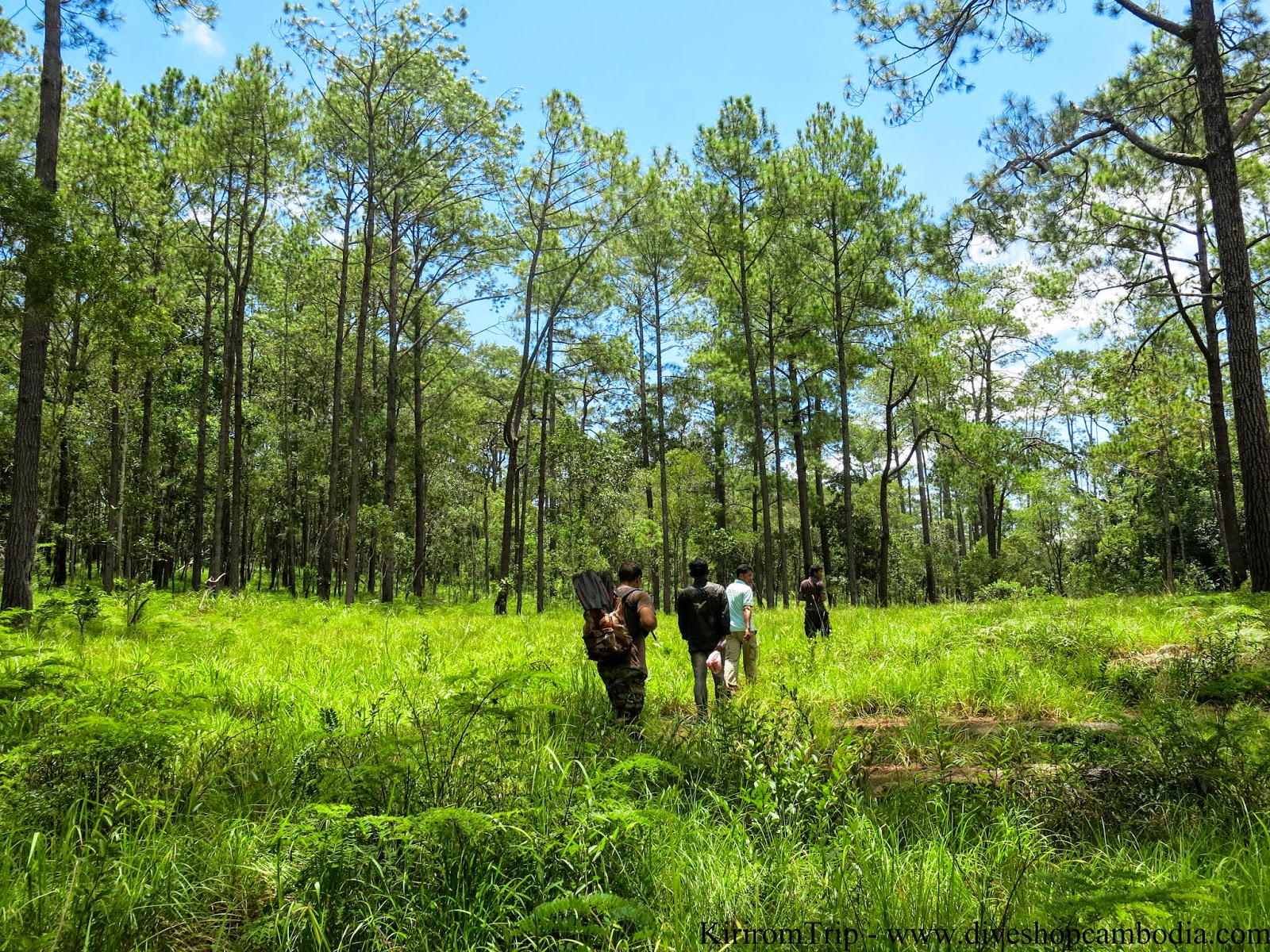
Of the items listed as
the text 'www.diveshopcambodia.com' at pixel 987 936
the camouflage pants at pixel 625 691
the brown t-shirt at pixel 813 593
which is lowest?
the text 'www.diveshopcambodia.com' at pixel 987 936

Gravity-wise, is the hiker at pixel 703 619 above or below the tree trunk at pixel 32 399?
below

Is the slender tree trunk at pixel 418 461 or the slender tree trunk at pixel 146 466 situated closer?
the slender tree trunk at pixel 146 466

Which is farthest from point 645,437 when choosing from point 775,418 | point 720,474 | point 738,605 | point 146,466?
point 738,605

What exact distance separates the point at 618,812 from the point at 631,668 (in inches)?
115

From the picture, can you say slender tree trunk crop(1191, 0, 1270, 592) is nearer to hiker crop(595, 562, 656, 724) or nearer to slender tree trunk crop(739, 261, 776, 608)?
hiker crop(595, 562, 656, 724)

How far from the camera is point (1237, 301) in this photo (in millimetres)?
9266

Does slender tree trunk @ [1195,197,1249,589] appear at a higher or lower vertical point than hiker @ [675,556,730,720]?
higher

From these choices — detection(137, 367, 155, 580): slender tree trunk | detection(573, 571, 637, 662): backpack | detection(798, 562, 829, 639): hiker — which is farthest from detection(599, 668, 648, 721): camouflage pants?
detection(137, 367, 155, 580): slender tree trunk

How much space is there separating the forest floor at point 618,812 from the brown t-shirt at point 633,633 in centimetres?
59

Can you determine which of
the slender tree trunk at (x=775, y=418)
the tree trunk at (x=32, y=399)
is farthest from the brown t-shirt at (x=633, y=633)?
the slender tree trunk at (x=775, y=418)

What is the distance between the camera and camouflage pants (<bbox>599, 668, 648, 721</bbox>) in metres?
5.54

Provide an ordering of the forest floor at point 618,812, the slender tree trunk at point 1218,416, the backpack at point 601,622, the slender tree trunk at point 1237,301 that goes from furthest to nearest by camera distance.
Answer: the slender tree trunk at point 1218,416 < the slender tree trunk at point 1237,301 < the backpack at point 601,622 < the forest floor at point 618,812

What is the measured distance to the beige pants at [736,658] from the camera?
288 inches

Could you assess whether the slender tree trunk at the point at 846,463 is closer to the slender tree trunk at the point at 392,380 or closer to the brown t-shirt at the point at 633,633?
the slender tree trunk at the point at 392,380
